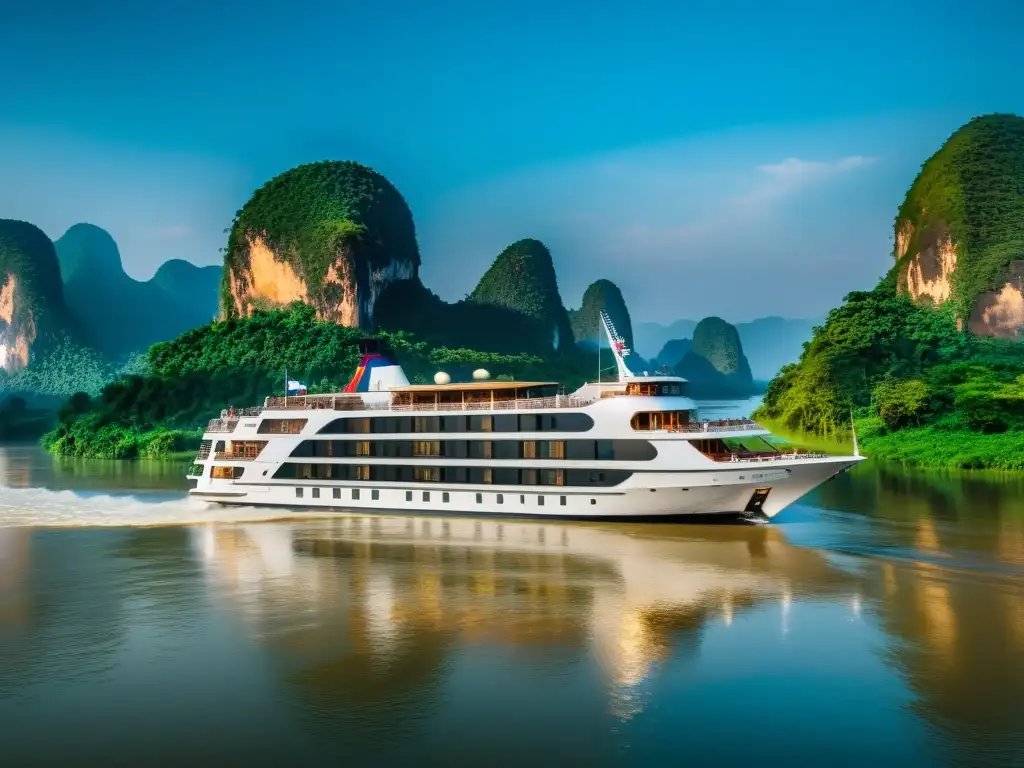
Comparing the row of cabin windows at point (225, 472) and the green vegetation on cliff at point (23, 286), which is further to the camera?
the green vegetation on cliff at point (23, 286)

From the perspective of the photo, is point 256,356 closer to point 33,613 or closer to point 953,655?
point 33,613

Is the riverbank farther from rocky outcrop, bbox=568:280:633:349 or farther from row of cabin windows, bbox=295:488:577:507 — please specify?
rocky outcrop, bbox=568:280:633:349

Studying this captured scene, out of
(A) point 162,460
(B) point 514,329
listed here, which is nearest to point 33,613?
(A) point 162,460

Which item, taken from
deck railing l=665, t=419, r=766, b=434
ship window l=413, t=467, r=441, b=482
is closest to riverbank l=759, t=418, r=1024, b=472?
deck railing l=665, t=419, r=766, b=434

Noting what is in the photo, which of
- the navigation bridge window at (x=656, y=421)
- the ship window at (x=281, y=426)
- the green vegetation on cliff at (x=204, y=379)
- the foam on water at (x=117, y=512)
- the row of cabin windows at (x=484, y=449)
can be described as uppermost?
the green vegetation on cliff at (x=204, y=379)

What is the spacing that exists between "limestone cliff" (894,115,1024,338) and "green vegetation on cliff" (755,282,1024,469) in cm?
279

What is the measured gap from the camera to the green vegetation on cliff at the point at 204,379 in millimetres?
67062

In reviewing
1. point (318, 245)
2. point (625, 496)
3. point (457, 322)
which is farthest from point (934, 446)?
point (457, 322)

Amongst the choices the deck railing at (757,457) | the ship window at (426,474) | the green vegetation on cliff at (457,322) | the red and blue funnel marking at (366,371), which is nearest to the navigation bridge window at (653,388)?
the deck railing at (757,457)

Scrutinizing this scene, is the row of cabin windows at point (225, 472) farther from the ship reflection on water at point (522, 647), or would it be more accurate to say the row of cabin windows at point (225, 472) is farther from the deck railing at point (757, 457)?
the deck railing at point (757, 457)

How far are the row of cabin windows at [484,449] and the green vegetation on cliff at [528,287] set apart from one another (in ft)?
319

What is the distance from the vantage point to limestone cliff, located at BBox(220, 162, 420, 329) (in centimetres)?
9900

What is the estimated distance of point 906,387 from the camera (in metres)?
54.2

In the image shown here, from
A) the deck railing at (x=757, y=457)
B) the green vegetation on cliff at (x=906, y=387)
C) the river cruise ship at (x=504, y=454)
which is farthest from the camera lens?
the green vegetation on cliff at (x=906, y=387)
